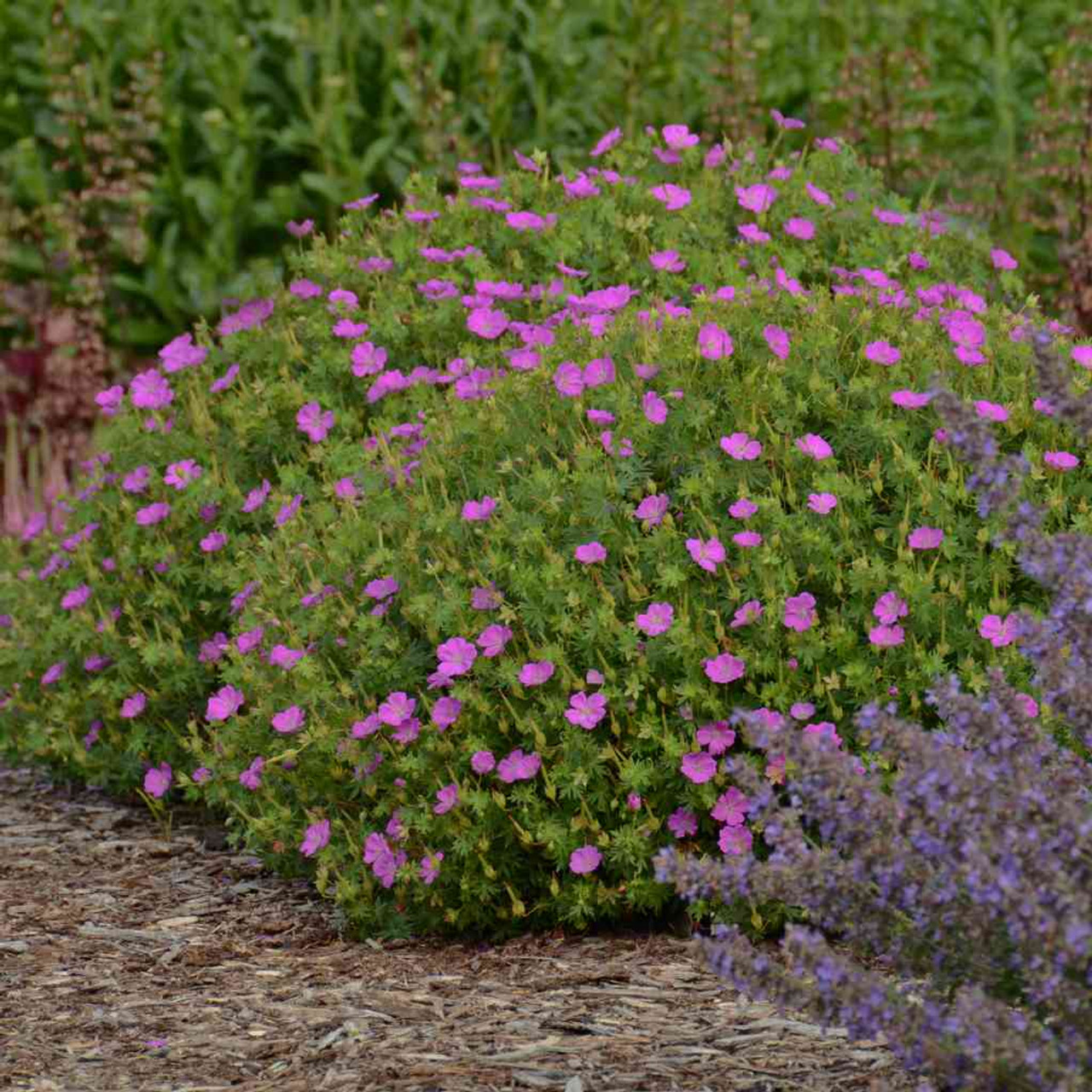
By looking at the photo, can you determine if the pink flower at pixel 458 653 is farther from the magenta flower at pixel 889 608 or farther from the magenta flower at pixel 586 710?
the magenta flower at pixel 889 608

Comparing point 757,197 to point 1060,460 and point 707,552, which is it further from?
point 707,552

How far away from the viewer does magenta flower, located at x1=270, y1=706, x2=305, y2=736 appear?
388 cm

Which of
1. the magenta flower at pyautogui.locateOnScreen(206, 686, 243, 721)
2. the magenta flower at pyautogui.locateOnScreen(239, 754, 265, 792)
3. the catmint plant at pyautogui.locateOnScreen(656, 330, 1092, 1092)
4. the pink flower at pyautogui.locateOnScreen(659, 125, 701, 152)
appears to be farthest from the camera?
the pink flower at pyautogui.locateOnScreen(659, 125, 701, 152)

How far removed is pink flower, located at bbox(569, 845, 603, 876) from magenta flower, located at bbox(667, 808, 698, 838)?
0.15 meters

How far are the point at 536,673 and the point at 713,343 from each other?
82 cm

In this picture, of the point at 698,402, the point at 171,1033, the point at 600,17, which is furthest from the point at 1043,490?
the point at 600,17

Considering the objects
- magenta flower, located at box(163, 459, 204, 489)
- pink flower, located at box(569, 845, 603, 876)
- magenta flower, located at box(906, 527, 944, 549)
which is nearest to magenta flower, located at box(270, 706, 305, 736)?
pink flower, located at box(569, 845, 603, 876)

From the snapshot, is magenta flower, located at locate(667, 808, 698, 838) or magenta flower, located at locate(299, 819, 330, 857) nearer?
magenta flower, located at locate(667, 808, 698, 838)

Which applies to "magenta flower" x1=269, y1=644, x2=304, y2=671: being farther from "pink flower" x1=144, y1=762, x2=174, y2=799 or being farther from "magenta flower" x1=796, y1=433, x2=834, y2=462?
"magenta flower" x1=796, y1=433, x2=834, y2=462

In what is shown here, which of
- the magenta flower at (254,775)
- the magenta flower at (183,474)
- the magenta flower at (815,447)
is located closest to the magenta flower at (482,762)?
the magenta flower at (254,775)

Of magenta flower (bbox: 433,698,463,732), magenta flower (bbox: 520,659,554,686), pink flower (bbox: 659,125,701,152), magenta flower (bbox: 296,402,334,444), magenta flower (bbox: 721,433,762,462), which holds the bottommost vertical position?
magenta flower (bbox: 433,698,463,732)

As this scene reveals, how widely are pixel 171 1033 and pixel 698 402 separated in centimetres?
159

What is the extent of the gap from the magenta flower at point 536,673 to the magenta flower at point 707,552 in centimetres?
35

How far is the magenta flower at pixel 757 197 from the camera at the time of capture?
4930 mm
